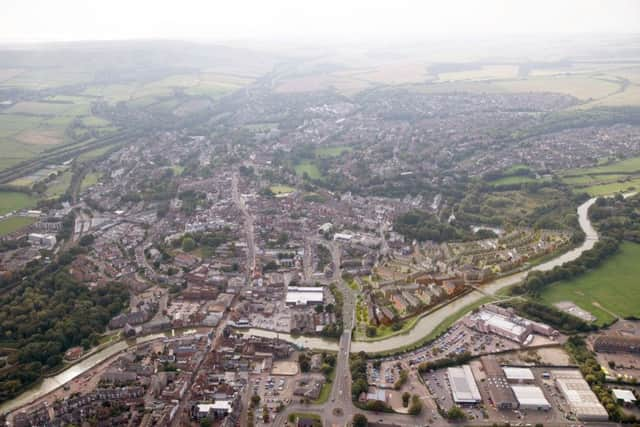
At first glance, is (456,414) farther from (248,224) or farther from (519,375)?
(248,224)

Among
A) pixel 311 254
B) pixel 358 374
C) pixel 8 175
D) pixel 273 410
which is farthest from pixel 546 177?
pixel 8 175

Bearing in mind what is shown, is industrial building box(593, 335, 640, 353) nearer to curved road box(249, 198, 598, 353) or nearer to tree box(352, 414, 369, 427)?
curved road box(249, 198, 598, 353)

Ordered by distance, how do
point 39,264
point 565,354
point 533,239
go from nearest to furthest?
point 565,354 < point 39,264 < point 533,239

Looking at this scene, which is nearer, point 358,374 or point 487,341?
point 358,374

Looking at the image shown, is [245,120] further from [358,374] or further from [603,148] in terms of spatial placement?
[358,374]

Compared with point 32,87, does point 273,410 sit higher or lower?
lower

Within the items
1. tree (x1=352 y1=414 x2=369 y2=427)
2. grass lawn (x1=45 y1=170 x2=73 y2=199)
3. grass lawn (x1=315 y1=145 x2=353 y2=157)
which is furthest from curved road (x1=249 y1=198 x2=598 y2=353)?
grass lawn (x1=45 y1=170 x2=73 y2=199)

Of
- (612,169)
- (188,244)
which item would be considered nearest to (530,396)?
(188,244)
